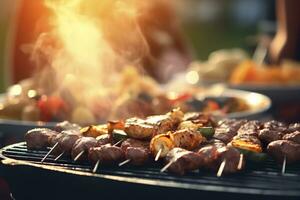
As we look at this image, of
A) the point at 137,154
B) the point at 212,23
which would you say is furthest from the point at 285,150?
the point at 212,23

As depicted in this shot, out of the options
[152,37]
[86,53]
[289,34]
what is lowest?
[86,53]

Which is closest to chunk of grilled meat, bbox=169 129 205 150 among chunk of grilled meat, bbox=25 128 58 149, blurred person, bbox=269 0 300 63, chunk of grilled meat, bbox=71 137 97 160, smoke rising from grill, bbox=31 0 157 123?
chunk of grilled meat, bbox=71 137 97 160

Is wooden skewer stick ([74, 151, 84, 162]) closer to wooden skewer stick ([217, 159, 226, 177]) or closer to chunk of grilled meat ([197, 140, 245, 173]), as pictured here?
chunk of grilled meat ([197, 140, 245, 173])

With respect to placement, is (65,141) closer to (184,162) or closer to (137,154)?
(137,154)

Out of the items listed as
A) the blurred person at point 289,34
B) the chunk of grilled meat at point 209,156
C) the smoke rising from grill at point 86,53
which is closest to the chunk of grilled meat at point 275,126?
the chunk of grilled meat at point 209,156

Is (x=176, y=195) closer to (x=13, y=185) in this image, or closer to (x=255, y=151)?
(x=255, y=151)
